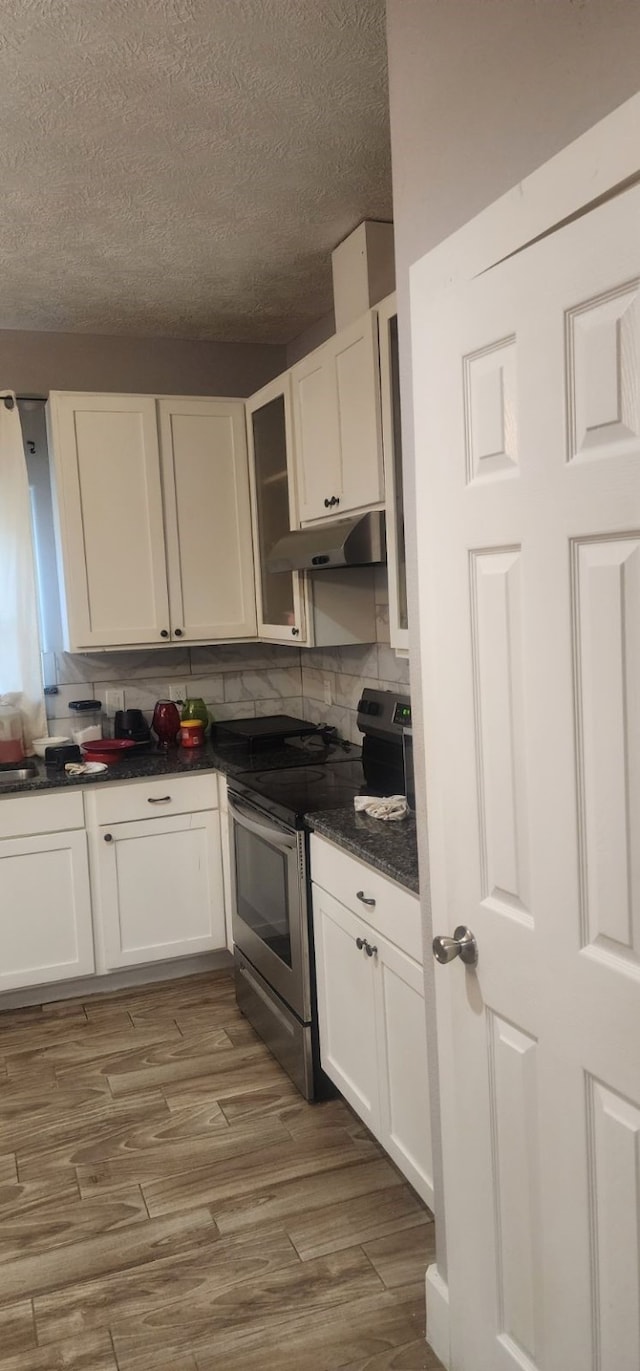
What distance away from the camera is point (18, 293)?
3.22 meters

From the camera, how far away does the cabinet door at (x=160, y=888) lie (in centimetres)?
338

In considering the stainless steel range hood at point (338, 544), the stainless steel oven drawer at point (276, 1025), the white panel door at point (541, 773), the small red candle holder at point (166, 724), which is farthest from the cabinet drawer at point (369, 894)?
the small red candle holder at point (166, 724)

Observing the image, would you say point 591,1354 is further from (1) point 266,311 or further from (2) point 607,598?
(1) point 266,311

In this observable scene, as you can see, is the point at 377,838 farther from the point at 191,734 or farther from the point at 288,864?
the point at 191,734

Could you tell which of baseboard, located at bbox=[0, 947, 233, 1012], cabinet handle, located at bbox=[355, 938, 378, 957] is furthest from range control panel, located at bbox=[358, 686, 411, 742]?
baseboard, located at bbox=[0, 947, 233, 1012]

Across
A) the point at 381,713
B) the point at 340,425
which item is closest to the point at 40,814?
the point at 381,713

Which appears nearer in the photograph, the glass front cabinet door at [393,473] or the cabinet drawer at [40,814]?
the glass front cabinet door at [393,473]

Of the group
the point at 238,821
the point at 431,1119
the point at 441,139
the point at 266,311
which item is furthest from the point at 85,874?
the point at 441,139

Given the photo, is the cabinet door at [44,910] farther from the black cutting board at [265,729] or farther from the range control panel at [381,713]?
the range control panel at [381,713]

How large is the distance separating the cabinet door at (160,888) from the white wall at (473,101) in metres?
1.82

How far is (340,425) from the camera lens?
2.69 m

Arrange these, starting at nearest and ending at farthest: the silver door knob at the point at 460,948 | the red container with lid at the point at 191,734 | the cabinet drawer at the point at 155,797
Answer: the silver door knob at the point at 460,948
the cabinet drawer at the point at 155,797
the red container with lid at the point at 191,734

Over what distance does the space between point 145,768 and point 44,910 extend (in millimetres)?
598

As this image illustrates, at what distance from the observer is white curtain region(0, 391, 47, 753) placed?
3584 millimetres
